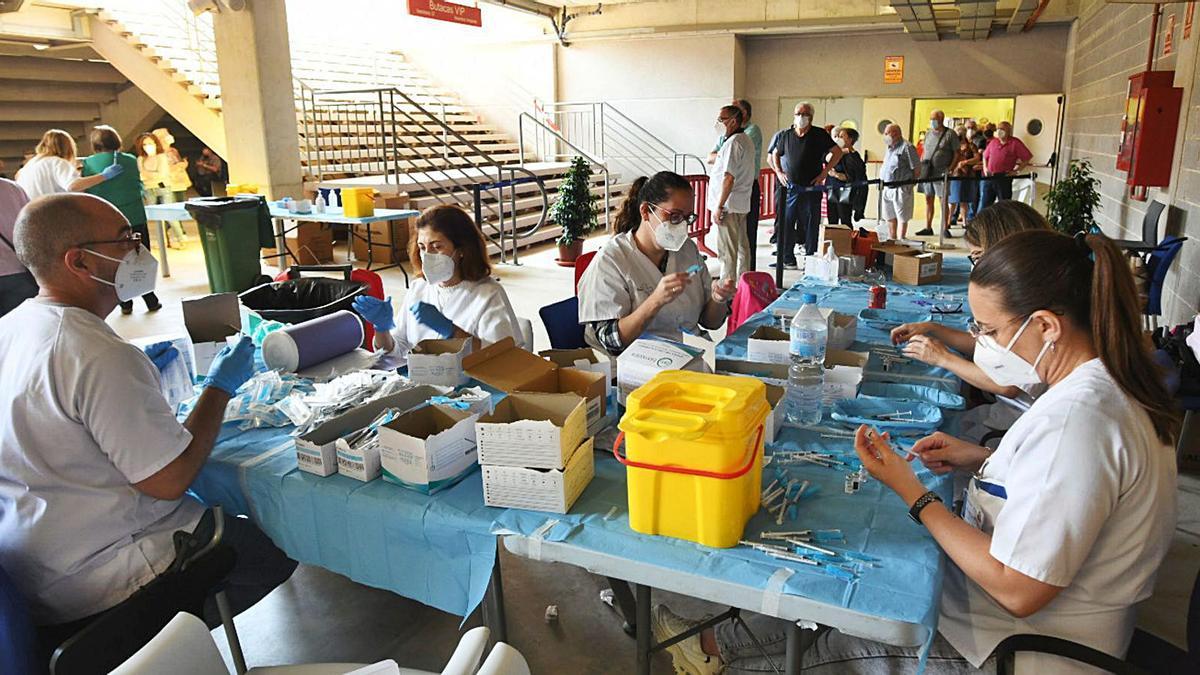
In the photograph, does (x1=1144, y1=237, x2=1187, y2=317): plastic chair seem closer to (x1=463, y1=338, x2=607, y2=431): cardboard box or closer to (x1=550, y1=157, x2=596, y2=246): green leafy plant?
(x1=463, y1=338, x2=607, y2=431): cardboard box

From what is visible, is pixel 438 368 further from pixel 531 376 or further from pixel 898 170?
pixel 898 170

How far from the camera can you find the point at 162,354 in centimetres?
213

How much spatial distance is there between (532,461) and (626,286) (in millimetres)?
1366

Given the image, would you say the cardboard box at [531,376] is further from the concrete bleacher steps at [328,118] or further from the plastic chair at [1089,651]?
the concrete bleacher steps at [328,118]

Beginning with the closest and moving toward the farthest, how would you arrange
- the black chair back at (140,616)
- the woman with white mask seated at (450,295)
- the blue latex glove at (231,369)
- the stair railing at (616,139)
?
the black chair back at (140,616), the blue latex glove at (231,369), the woman with white mask seated at (450,295), the stair railing at (616,139)

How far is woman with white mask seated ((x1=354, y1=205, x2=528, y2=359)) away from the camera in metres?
2.82

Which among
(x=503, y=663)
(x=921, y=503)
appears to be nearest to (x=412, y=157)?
(x=921, y=503)

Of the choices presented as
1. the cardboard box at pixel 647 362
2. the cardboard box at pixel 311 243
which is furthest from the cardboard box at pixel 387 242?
the cardboard box at pixel 647 362

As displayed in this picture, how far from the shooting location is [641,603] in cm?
169

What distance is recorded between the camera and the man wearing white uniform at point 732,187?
21.6ft

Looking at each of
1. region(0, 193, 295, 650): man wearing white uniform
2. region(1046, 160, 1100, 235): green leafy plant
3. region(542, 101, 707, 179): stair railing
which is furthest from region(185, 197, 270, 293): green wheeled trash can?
region(542, 101, 707, 179): stair railing

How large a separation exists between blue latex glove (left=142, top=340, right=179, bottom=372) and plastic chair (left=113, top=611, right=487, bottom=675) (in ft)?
3.51

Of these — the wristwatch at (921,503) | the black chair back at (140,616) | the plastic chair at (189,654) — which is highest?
the wristwatch at (921,503)

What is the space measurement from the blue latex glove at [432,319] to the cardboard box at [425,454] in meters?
0.92
